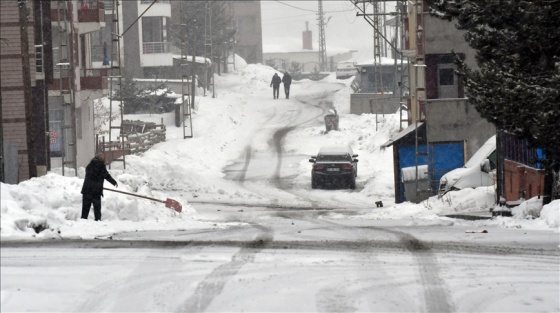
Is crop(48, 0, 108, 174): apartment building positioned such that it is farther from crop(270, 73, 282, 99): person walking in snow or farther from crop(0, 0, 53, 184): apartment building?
crop(270, 73, 282, 99): person walking in snow

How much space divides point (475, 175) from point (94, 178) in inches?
526

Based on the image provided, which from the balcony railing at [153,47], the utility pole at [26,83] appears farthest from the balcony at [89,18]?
the balcony railing at [153,47]

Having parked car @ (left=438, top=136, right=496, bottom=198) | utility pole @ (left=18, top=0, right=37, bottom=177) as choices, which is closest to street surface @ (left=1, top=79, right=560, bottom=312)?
utility pole @ (left=18, top=0, right=37, bottom=177)

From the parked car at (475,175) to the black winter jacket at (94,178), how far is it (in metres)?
12.0

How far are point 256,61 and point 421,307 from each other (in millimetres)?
108205

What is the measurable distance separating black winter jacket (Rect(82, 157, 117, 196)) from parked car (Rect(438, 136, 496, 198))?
473 inches

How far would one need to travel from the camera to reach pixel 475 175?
1169 inches

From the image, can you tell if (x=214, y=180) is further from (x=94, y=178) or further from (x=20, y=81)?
(x=94, y=178)

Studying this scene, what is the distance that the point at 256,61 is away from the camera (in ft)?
391

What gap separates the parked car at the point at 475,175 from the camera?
96.9 feet

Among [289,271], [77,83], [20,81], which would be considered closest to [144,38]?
[77,83]

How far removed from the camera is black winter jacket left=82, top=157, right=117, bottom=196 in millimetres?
20000

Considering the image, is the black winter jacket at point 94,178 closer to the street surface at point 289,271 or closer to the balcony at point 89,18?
the street surface at point 289,271

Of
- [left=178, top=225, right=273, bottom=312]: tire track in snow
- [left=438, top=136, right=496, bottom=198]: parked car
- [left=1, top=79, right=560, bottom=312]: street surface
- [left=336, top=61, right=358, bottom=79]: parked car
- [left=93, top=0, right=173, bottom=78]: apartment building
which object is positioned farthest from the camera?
[left=336, top=61, right=358, bottom=79]: parked car
